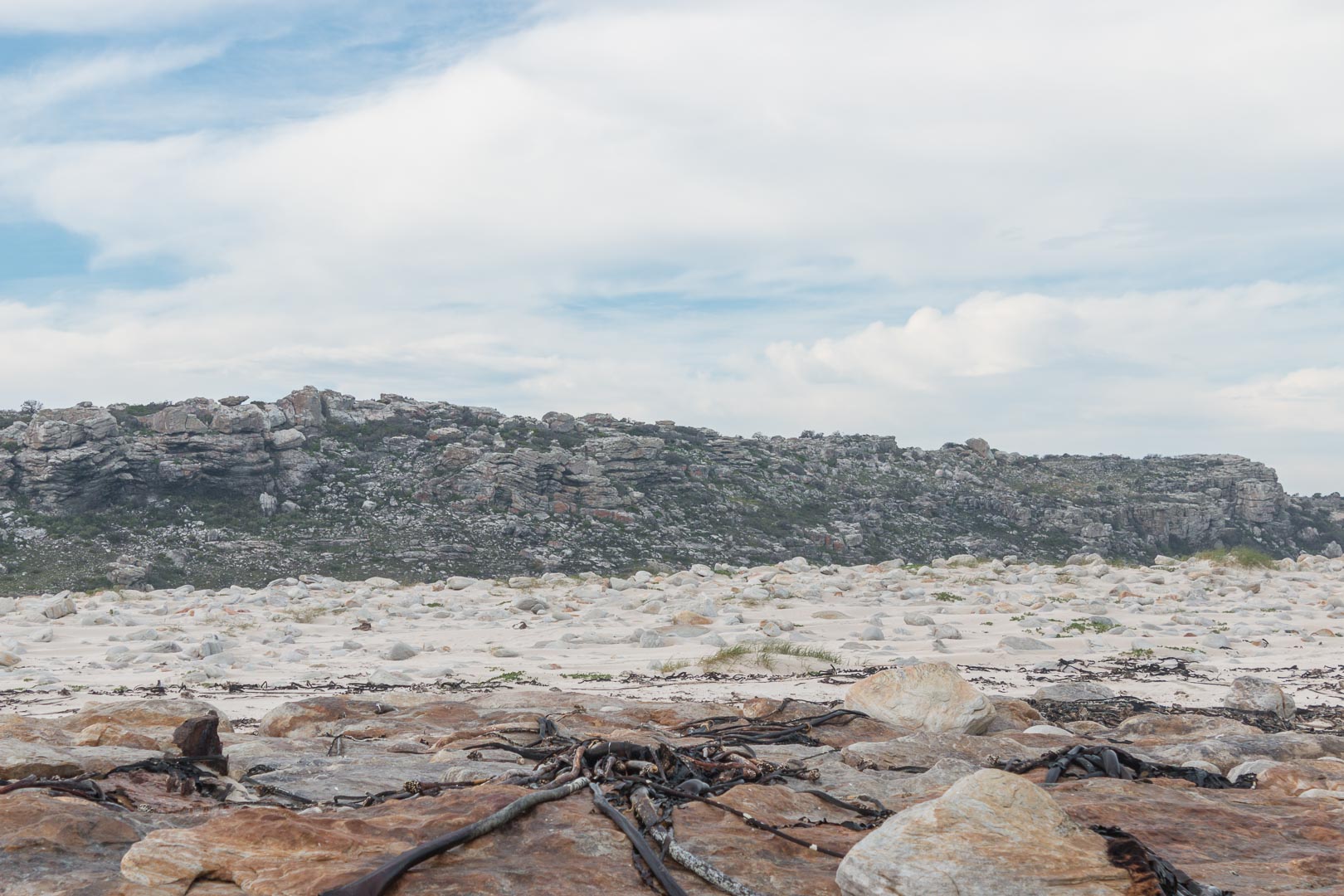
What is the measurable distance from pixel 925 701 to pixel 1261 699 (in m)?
3.49

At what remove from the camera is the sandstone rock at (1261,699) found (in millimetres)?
8422

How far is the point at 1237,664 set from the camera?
11.4 meters

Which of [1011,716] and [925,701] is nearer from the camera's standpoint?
[925,701]

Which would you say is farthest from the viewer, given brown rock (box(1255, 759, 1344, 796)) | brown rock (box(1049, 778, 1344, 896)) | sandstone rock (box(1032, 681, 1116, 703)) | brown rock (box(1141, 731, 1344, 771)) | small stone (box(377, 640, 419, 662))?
small stone (box(377, 640, 419, 662))

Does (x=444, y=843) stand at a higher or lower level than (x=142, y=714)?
higher

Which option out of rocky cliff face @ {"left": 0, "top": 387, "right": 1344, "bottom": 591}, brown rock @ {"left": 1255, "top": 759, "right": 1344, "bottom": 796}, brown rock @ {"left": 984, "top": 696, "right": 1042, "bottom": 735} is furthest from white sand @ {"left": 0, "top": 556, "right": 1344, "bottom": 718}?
rocky cliff face @ {"left": 0, "top": 387, "right": 1344, "bottom": 591}

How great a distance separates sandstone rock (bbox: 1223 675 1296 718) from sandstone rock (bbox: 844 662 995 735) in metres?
3.06

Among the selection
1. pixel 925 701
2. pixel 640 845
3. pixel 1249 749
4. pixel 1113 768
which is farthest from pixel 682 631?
pixel 640 845

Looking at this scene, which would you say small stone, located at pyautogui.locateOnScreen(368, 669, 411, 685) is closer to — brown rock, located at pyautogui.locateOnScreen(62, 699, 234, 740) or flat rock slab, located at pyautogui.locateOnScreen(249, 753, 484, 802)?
brown rock, located at pyautogui.locateOnScreen(62, 699, 234, 740)

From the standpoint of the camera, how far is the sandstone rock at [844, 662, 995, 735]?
700cm

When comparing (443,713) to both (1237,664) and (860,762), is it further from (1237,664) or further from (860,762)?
(1237,664)

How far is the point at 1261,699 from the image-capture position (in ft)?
27.8

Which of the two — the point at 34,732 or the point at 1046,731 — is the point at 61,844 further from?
the point at 1046,731

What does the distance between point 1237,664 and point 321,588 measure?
57.6 ft
